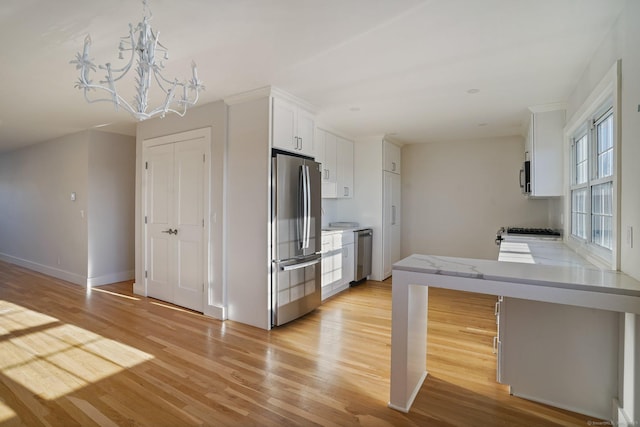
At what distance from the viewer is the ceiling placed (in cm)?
188

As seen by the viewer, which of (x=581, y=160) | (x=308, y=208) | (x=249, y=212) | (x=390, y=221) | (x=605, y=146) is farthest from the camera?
(x=390, y=221)

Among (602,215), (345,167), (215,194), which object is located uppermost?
(345,167)

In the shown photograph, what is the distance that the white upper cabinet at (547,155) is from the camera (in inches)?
133

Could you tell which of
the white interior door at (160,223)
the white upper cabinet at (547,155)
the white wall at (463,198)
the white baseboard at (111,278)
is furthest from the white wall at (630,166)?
the white baseboard at (111,278)

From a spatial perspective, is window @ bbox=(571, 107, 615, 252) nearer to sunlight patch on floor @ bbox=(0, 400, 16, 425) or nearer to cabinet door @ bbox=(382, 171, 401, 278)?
cabinet door @ bbox=(382, 171, 401, 278)

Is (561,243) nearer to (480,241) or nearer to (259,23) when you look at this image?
(480,241)

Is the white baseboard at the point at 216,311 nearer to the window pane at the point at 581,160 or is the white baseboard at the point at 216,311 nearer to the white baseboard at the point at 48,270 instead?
the white baseboard at the point at 48,270

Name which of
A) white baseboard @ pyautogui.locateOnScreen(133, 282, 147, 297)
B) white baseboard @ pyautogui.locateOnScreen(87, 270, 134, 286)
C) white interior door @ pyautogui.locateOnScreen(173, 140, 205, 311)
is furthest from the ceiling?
white baseboard @ pyautogui.locateOnScreen(87, 270, 134, 286)

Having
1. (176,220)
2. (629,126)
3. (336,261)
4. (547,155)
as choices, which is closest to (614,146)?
(629,126)

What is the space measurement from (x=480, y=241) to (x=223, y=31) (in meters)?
5.09

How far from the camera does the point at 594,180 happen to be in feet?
8.04

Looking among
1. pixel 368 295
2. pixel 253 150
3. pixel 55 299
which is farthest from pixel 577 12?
pixel 55 299

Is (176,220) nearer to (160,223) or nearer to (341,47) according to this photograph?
(160,223)

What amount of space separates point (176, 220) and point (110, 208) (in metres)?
1.95
